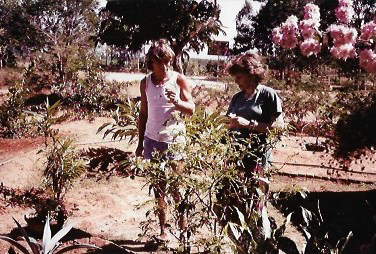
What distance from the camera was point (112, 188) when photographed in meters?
4.65

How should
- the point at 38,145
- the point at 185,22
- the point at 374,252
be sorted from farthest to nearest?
1. the point at 185,22
2. the point at 38,145
3. the point at 374,252

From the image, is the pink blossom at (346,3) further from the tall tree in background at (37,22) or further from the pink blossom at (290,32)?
the tall tree in background at (37,22)

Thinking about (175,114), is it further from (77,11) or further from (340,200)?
(77,11)

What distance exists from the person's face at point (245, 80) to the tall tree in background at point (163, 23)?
12.2 m

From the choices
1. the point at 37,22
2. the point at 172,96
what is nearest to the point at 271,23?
the point at 37,22

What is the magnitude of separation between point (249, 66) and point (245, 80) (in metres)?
0.12

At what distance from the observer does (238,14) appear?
39.0 meters

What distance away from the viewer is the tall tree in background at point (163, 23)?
603 inches

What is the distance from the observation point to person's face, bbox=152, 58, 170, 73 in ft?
9.13

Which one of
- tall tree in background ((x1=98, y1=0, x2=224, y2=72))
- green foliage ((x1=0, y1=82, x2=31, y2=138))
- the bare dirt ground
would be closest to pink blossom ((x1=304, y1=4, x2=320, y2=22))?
the bare dirt ground

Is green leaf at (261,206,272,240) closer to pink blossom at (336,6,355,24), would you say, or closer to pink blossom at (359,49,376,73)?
pink blossom at (359,49,376,73)

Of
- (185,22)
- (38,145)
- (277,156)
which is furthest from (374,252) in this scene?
(185,22)

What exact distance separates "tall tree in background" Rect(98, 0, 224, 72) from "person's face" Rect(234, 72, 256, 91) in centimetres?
1219

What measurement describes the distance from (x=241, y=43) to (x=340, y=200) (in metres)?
35.8
